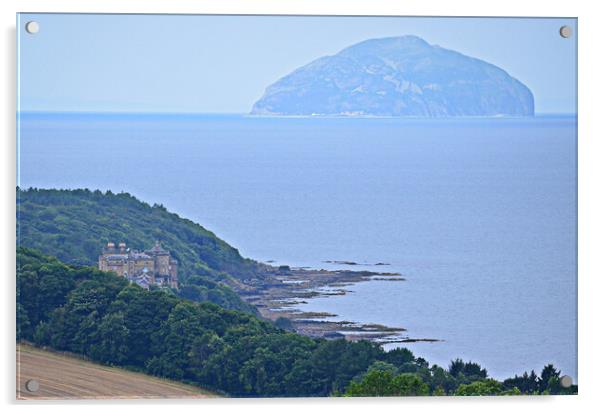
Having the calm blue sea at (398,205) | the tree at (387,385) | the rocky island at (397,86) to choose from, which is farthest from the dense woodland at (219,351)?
the rocky island at (397,86)

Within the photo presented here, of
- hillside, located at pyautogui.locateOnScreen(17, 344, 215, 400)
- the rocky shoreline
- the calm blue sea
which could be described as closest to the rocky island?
the calm blue sea

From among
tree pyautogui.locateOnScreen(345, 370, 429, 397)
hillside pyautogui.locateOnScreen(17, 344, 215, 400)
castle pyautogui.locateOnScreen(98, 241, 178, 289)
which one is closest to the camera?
hillside pyautogui.locateOnScreen(17, 344, 215, 400)

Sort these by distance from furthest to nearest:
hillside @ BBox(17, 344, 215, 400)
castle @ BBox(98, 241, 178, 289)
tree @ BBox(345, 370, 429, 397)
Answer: castle @ BBox(98, 241, 178, 289), tree @ BBox(345, 370, 429, 397), hillside @ BBox(17, 344, 215, 400)

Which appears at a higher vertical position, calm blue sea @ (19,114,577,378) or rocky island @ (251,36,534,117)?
rocky island @ (251,36,534,117)

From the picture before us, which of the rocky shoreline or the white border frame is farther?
the rocky shoreline

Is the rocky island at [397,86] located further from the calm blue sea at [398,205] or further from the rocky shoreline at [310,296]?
the rocky shoreline at [310,296]

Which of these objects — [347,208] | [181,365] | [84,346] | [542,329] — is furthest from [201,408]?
[542,329]

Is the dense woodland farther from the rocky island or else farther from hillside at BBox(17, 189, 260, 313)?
the rocky island
